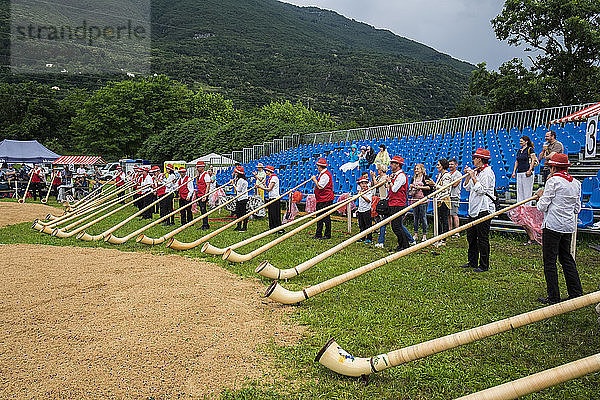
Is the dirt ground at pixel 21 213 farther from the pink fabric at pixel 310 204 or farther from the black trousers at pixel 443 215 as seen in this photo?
the black trousers at pixel 443 215

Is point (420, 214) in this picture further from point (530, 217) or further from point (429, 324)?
point (429, 324)

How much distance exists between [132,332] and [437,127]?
1529 cm

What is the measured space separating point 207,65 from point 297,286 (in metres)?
88.8

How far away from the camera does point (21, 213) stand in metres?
17.6

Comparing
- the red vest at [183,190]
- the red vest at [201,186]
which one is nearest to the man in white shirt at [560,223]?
the red vest at [201,186]

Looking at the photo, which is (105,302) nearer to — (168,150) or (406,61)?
(168,150)

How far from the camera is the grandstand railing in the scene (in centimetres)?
1498

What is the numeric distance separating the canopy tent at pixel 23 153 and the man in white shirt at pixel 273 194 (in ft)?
80.8

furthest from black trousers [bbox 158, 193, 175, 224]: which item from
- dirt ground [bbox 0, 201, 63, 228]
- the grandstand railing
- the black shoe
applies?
the black shoe

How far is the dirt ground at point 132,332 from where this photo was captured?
381cm

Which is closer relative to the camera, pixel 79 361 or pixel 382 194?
pixel 79 361

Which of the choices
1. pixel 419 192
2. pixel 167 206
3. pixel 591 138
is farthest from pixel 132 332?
pixel 591 138

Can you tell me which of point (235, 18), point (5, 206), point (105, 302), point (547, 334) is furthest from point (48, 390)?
point (235, 18)

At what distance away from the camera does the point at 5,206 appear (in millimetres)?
19219
